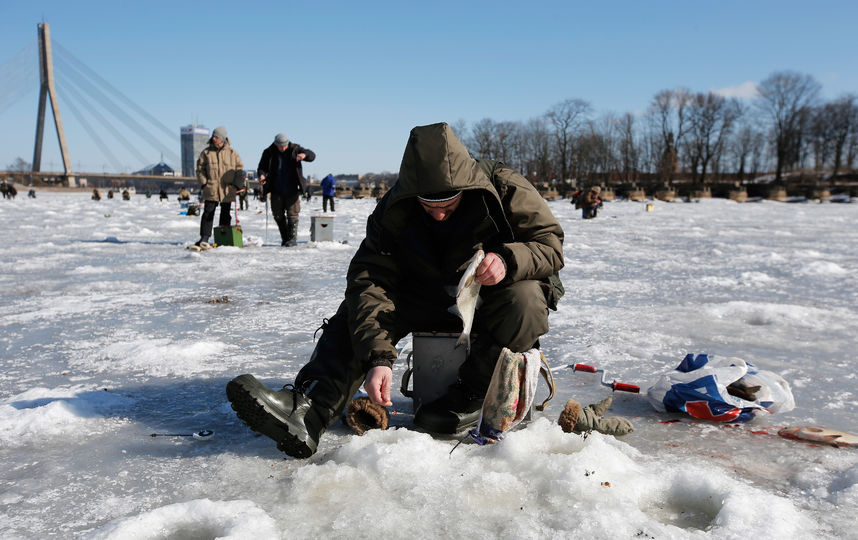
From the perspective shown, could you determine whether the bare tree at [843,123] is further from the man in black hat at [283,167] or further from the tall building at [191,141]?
the tall building at [191,141]

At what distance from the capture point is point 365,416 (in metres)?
2.37


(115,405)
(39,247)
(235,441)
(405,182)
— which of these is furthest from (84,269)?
(405,182)

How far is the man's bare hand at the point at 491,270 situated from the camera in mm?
2121

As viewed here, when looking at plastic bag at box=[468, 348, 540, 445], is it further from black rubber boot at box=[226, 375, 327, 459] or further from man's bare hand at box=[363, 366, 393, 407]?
black rubber boot at box=[226, 375, 327, 459]

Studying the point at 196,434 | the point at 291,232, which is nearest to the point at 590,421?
the point at 196,434

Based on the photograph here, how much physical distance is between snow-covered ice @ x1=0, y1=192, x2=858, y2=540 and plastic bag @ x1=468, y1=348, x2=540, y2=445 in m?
0.08

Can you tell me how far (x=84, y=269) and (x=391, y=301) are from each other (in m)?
5.58

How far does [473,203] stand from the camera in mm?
2303

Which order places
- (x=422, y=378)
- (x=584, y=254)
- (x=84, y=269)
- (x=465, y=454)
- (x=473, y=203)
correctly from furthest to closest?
1. (x=584, y=254)
2. (x=84, y=269)
3. (x=422, y=378)
4. (x=473, y=203)
5. (x=465, y=454)

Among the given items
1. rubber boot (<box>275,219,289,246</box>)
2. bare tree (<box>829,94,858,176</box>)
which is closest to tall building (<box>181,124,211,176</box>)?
bare tree (<box>829,94,858,176</box>)

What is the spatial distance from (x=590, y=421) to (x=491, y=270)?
2.34 feet

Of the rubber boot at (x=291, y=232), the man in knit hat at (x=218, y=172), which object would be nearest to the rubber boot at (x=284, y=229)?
the rubber boot at (x=291, y=232)

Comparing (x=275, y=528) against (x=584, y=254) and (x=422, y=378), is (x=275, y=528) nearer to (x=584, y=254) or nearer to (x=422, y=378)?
(x=422, y=378)

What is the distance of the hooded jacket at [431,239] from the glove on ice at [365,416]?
0.20 metres
